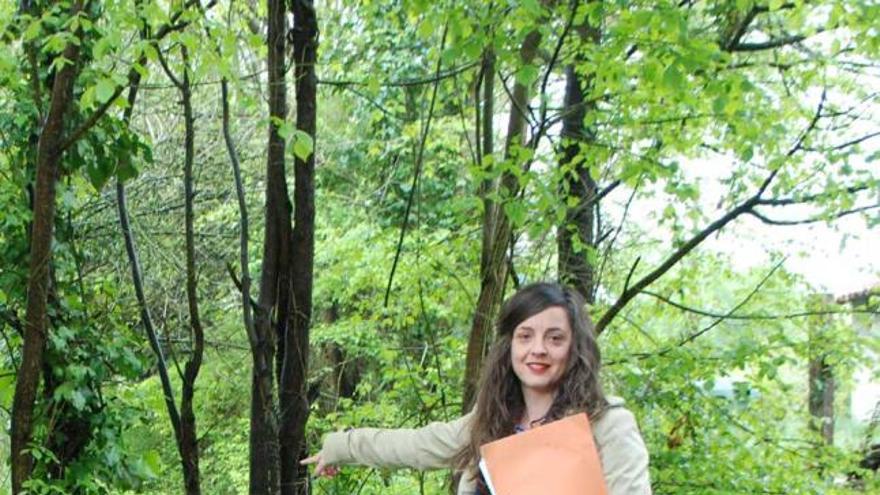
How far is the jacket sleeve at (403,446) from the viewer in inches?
81.5

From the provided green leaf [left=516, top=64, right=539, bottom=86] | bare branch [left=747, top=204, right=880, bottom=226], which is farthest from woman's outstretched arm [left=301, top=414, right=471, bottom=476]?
bare branch [left=747, top=204, right=880, bottom=226]

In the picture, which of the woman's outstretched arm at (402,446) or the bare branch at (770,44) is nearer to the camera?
the woman's outstretched arm at (402,446)

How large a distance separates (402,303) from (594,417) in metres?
3.52

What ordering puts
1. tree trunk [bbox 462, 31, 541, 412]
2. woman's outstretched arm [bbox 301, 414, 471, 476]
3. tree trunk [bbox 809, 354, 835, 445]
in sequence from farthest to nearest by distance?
tree trunk [bbox 809, 354, 835, 445]
tree trunk [bbox 462, 31, 541, 412]
woman's outstretched arm [bbox 301, 414, 471, 476]

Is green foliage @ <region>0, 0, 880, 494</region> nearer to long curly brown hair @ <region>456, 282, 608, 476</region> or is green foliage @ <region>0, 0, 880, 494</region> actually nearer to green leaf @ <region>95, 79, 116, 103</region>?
green leaf @ <region>95, 79, 116, 103</region>

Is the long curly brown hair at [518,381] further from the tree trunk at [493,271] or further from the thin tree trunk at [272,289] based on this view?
the tree trunk at [493,271]

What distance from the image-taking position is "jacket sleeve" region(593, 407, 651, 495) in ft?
5.68

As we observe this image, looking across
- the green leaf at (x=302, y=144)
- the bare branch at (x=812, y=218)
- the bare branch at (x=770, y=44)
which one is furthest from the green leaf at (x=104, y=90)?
the bare branch at (x=770, y=44)

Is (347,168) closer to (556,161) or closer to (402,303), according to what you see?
(402,303)

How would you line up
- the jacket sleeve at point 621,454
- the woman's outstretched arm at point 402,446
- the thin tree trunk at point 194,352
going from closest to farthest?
the jacket sleeve at point 621,454 → the woman's outstretched arm at point 402,446 → the thin tree trunk at point 194,352

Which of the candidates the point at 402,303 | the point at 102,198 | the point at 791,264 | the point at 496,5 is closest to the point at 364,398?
the point at 402,303

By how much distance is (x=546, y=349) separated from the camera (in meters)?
1.91

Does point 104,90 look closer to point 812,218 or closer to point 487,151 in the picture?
point 487,151

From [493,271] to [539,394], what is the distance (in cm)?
152
